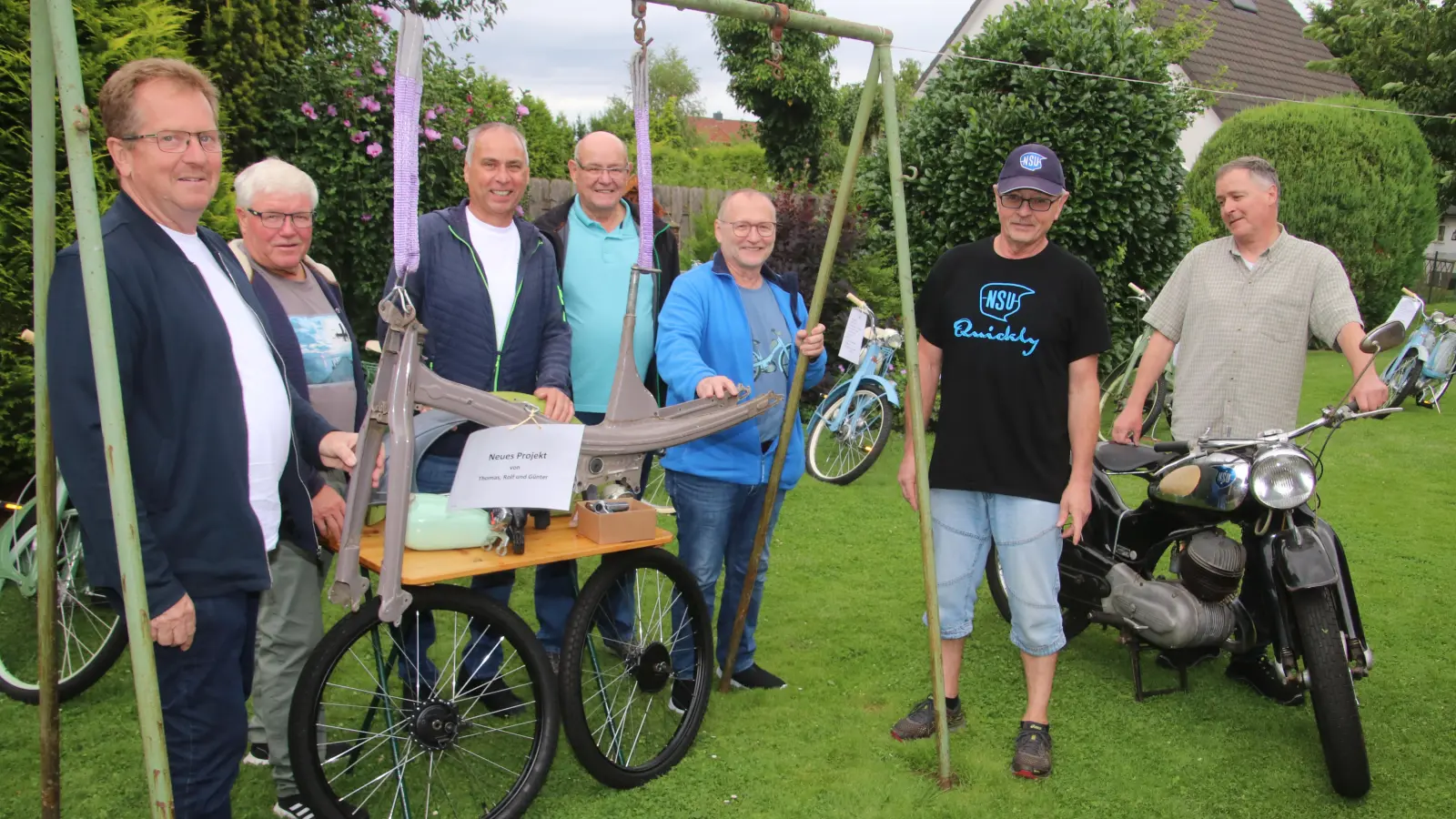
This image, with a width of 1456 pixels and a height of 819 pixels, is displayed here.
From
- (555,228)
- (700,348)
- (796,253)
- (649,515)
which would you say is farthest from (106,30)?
(796,253)

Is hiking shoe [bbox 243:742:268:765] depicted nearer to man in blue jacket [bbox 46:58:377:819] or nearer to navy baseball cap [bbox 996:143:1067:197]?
man in blue jacket [bbox 46:58:377:819]

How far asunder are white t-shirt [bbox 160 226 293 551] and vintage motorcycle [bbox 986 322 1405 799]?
9.37ft

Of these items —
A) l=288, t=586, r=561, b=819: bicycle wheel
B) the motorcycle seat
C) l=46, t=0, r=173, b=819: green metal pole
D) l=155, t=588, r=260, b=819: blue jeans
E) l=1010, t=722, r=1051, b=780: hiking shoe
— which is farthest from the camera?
the motorcycle seat

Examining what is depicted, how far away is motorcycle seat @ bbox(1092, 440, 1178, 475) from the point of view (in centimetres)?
375

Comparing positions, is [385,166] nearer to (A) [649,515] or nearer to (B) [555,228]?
(B) [555,228]

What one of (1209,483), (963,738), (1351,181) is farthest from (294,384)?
(1351,181)

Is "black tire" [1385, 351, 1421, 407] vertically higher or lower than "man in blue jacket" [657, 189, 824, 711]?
lower

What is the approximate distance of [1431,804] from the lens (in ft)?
9.86

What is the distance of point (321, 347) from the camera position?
2846mm

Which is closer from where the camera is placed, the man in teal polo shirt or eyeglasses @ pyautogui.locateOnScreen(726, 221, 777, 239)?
eyeglasses @ pyautogui.locateOnScreen(726, 221, 777, 239)

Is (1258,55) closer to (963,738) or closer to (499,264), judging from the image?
(963,738)

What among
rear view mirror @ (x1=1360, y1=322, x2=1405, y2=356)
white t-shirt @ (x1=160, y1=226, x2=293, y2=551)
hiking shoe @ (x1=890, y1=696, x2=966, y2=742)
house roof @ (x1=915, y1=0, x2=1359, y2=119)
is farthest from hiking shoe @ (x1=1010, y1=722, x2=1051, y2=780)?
house roof @ (x1=915, y1=0, x2=1359, y2=119)

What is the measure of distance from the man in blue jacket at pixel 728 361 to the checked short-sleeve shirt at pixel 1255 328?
1502mm

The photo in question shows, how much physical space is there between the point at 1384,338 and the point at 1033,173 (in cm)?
121
